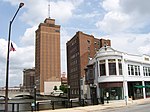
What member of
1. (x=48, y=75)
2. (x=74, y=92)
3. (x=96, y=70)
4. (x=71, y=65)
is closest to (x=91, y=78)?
(x=96, y=70)

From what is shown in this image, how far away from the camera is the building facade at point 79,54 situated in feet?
366

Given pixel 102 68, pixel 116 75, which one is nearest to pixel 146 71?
pixel 116 75

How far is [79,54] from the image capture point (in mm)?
111562

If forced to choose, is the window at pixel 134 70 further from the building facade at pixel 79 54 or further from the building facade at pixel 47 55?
the building facade at pixel 47 55

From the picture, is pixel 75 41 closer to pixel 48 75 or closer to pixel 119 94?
pixel 48 75

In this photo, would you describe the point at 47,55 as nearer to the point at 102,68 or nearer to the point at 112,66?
the point at 102,68

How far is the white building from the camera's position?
42.2 metres

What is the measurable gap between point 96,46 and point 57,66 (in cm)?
4941

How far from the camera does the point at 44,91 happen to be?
163 m

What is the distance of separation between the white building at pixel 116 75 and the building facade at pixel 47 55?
11269cm

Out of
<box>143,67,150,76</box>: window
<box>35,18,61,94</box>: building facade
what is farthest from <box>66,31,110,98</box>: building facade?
<box>143,67,150,76</box>: window

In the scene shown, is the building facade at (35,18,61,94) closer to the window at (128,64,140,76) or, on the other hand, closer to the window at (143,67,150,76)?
the window at (143,67,150,76)

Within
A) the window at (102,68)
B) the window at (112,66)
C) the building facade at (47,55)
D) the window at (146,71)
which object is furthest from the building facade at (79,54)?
the window at (112,66)

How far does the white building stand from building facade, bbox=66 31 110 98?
58.6 m
